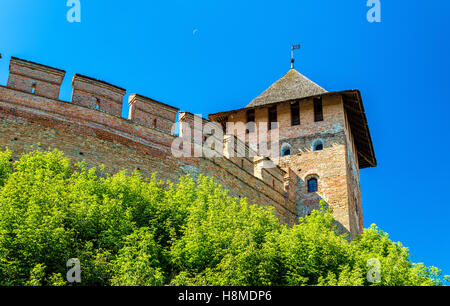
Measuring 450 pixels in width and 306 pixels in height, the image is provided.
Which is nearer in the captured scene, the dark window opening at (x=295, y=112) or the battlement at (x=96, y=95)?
the battlement at (x=96, y=95)

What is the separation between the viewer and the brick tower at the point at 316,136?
80.1 feet

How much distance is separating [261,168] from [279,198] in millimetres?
1694

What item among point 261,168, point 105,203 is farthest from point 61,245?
point 261,168

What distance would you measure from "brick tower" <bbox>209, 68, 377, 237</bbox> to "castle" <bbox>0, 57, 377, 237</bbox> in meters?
0.04

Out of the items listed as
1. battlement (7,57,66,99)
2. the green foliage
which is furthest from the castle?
the green foliage

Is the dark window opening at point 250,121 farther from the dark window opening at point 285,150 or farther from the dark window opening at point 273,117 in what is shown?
the dark window opening at point 285,150

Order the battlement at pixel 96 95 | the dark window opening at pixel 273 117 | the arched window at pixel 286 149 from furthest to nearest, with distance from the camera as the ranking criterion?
the dark window opening at pixel 273 117 < the arched window at pixel 286 149 < the battlement at pixel 96 95

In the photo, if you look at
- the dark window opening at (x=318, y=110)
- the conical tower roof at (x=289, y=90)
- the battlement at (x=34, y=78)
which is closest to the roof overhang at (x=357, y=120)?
the dark window opening at (x=318, y=110)

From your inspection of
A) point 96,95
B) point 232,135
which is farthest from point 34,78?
point 232,135

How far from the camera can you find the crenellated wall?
15758 mm

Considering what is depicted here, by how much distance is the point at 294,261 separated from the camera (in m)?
13.2

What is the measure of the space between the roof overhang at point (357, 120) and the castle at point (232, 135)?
1.8 inches

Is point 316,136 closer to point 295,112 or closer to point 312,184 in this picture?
point 295,112

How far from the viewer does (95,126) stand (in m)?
16.8
